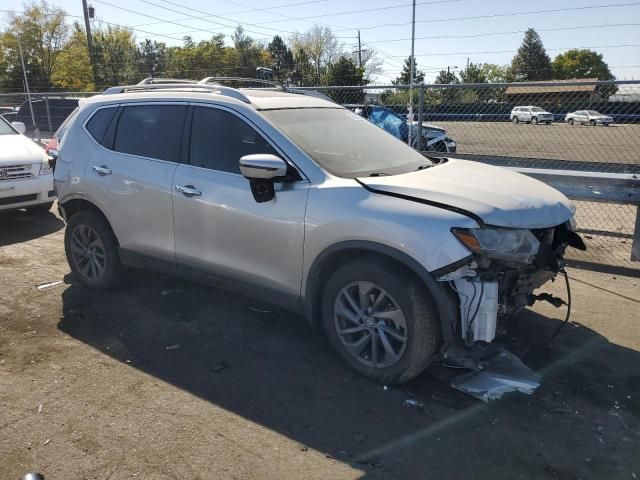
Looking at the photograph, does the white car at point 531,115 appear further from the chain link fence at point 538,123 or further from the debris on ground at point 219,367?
the debris on ground at point 219,367

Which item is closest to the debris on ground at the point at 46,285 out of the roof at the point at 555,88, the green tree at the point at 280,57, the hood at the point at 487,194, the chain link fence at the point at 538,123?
the hood at the point at 487,194

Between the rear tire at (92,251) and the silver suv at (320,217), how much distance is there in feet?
0.06

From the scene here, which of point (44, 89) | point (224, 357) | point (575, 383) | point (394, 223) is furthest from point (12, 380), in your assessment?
point (44, 89)

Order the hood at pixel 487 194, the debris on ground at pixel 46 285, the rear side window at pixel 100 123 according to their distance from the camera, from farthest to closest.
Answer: the debris on ground at pixel 46 285
the rear side window at pixel 100 123
the hood at pixel 487 194

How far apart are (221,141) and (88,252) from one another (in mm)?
1931

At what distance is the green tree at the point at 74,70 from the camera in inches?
2125

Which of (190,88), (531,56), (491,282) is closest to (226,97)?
(190,88)

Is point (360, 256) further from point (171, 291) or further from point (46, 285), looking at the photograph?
point (46, 285)

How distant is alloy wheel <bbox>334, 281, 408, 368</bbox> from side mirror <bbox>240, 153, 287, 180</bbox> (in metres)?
0.88

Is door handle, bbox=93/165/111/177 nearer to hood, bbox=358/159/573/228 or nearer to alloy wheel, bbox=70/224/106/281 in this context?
alloy wheel, bbox=70/224/106/281

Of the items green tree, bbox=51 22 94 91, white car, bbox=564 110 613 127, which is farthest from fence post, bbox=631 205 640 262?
green tree, bbox=51 22 94 91

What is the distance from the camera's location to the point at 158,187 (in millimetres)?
4277

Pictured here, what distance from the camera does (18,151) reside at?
25.2 ft

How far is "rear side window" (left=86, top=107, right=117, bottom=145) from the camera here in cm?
480
